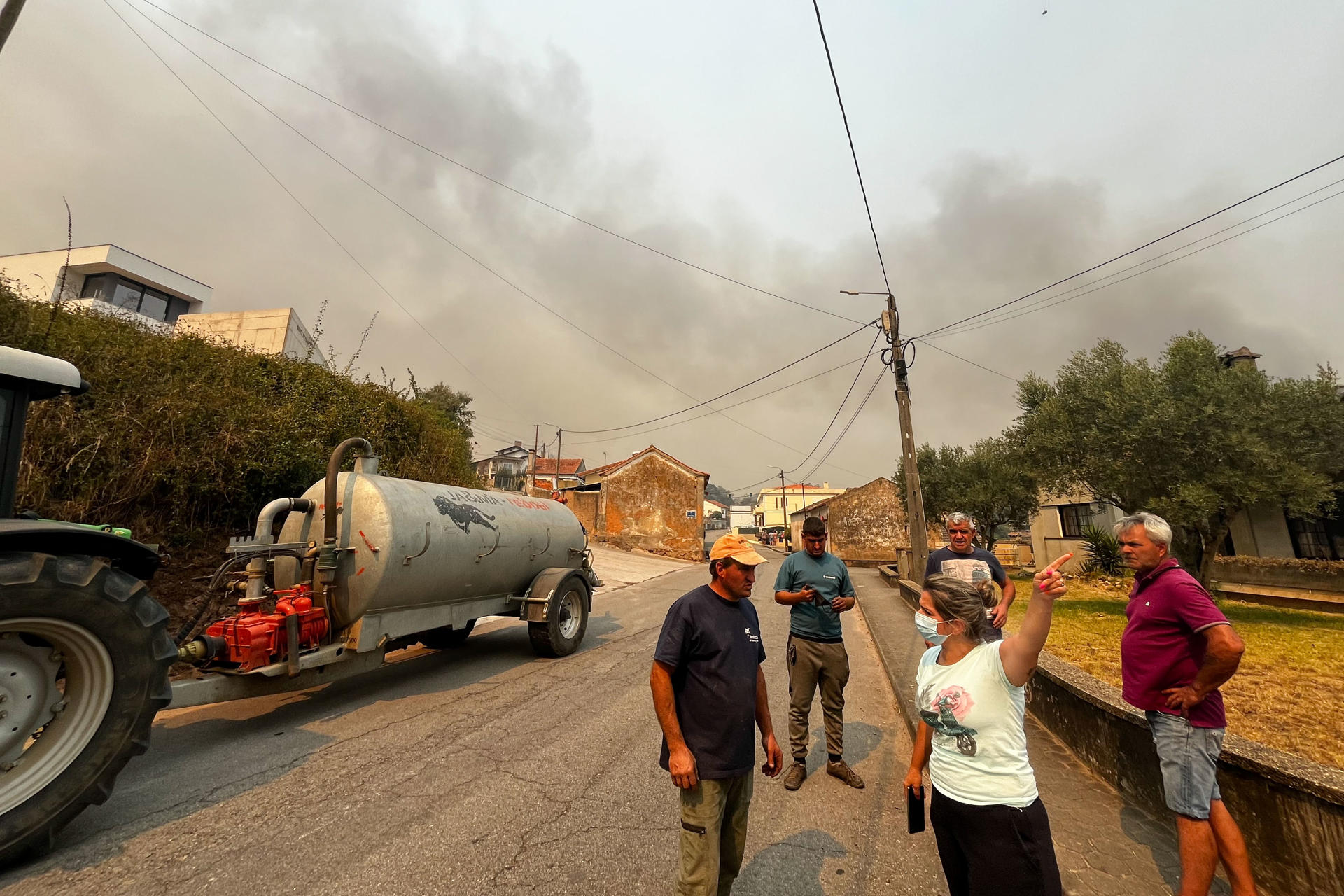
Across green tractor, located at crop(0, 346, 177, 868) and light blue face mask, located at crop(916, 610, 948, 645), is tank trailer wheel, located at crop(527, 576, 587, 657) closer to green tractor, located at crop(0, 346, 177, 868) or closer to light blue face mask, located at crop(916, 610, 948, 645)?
green tractor, located at crop(0, 346, 177, 868)

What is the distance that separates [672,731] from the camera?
2203 mm

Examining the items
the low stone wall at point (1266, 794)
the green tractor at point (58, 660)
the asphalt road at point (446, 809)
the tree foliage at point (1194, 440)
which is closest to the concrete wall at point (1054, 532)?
the tree foliage at point (1194, 440)

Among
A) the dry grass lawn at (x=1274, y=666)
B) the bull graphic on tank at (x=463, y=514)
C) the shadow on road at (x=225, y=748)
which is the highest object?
the bull graphic on tank at (x=463, y=514)

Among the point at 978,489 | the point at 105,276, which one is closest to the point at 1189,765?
the point at 978,489

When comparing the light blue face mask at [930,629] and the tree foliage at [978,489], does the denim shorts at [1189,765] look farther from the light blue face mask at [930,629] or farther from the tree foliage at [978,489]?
the tree foliage at [978,489]

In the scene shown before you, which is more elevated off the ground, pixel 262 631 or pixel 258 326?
pixel 258 326

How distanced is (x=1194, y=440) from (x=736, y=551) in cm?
1300

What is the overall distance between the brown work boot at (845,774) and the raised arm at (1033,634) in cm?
254

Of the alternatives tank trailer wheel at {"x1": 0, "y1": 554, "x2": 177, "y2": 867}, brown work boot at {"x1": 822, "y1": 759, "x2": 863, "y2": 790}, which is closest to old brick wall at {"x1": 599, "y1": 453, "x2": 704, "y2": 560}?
brown work boot at {"x1": 822, "y1": 759, "x2": 863, "y2": 790}

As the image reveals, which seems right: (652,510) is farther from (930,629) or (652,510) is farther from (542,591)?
(930,629)

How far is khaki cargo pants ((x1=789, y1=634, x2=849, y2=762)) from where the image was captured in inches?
162

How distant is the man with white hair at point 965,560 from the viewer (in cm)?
426

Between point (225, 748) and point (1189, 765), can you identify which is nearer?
point (1189, 765)

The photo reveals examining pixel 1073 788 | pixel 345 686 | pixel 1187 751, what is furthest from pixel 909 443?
pixel 345 686
